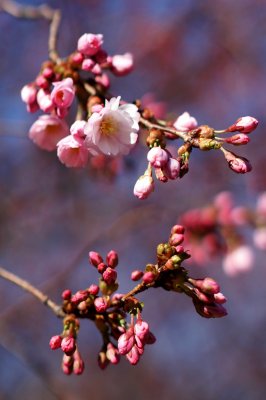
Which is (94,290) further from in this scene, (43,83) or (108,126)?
(43,83)

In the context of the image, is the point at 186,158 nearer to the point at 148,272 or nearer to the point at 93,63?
the point at 148,272

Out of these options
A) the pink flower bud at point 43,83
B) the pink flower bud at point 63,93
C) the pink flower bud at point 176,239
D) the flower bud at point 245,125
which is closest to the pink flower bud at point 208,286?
the pink flower bud at point 176,239

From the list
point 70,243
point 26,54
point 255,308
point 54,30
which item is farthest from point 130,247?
point 54,30

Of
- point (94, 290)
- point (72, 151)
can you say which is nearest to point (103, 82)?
point (72, 151)

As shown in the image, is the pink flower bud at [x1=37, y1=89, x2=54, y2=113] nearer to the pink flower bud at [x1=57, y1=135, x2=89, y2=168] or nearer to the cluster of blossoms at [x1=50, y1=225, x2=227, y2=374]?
the pink flower bud at [x1=57, y1=135, x2=89, y2=168]

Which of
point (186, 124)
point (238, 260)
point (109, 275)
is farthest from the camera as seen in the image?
point (238, 260)

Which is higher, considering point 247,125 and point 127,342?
point 247,125

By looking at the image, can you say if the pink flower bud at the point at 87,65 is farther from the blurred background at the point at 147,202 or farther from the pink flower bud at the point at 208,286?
the blurred background at the point at 147,202
